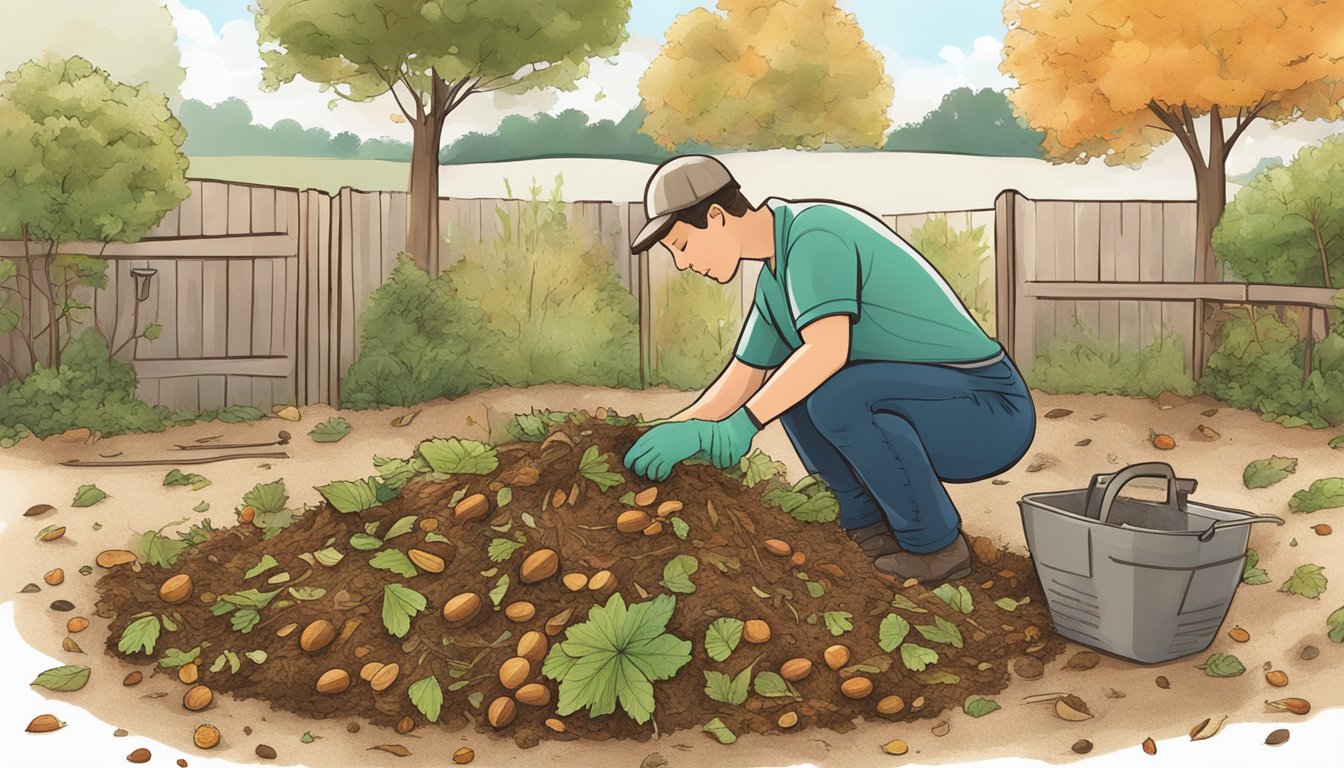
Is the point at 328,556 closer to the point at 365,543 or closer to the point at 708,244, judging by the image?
the point at 365,543

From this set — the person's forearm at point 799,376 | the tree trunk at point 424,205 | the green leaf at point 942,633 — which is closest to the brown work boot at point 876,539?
the green leaf at point 942,633

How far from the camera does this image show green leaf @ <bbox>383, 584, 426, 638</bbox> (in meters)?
3.10

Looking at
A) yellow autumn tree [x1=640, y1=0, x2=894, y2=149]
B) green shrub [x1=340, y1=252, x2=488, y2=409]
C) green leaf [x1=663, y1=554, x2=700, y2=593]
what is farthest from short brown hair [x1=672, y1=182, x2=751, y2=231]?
yellow autumn tree [x1=640, y1=0, x2=894, y2=149]

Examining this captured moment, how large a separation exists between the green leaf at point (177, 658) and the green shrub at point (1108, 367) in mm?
5901

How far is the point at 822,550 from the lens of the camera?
3.57 m

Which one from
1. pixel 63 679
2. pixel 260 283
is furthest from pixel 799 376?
pixel 260 283

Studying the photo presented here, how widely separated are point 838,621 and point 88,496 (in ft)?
12.0

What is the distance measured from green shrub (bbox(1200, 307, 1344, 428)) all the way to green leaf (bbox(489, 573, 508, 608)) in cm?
507

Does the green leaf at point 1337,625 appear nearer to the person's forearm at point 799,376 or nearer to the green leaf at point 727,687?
the person's forearm at point 799,376

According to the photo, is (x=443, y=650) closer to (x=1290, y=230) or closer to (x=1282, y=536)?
(x=1282, y=536)

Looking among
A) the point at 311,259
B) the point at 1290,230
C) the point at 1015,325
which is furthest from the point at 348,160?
the point at 1290,230

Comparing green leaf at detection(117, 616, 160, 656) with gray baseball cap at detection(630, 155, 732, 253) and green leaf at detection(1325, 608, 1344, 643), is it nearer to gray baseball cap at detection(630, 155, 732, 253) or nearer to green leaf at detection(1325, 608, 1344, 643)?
gray baseball cap at detection(630, 155, 732, 253)

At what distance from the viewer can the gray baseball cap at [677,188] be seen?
3428 mm

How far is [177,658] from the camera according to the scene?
3324 mm
